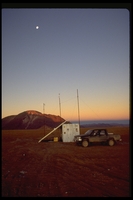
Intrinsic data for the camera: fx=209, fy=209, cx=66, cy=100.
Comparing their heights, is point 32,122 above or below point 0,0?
below

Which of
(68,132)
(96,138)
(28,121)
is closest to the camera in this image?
(96,138)

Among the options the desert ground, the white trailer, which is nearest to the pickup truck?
the white trailer

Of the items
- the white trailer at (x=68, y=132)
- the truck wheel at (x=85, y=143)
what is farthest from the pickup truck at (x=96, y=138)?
the white trailer at (x=68, y=132)

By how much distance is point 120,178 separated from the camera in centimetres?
669

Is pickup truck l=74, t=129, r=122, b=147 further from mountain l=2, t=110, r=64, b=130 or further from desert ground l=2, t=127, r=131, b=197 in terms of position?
mountain l=2, t=110, r=64, b=130

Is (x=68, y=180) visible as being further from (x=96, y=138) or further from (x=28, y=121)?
(x=28, y=121)

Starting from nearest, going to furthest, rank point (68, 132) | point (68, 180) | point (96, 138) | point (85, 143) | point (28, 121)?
point (68, 180) → point (85, 143) → point (96, 138) → point (68, 132) → point (28, 121)

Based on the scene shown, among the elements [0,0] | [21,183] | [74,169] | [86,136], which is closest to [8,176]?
[21,183]

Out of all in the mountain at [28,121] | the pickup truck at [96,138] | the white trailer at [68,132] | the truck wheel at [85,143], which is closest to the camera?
the truck wheel at [85,143]

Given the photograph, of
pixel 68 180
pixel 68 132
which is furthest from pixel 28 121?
pixel 68 180

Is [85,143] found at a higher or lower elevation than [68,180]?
lower

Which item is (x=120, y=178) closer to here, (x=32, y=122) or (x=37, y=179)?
(x=37, y=179)

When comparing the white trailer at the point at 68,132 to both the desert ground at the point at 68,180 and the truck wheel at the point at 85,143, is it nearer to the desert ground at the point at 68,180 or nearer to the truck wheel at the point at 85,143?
the truck wheel at the point at 85,143

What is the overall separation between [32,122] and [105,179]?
315ft
